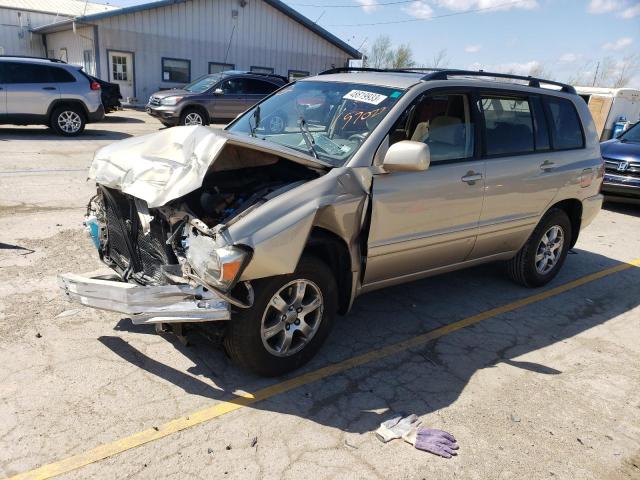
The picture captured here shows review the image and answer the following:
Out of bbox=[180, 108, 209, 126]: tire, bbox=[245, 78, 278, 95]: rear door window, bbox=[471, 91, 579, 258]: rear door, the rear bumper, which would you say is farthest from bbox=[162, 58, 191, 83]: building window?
the rear bumper

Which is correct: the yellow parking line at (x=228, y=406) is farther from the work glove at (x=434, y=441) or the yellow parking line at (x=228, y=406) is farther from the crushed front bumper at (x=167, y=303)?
the work glove at (x=434, y=441)

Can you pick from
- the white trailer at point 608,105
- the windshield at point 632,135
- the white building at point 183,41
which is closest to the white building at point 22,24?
the white building at point 183,41

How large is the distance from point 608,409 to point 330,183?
244cm

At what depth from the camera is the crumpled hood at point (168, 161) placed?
3.11 meters

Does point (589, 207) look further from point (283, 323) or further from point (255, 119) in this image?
point (283, 323)

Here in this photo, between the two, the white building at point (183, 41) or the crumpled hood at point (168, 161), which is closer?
the crumpled hood at point (168, 161)

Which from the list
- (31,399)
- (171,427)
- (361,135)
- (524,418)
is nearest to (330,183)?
(361,135)

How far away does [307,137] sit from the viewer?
3.92 metres

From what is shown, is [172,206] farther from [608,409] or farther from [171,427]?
[608,409]

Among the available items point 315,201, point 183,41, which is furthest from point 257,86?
point 315,201

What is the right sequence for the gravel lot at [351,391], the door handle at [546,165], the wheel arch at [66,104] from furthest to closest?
1. the wheel arch at [66,104]
2. the door handle at [546,165]
3. the gravel lot at [351,391]

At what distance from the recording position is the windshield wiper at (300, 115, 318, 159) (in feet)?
12.4

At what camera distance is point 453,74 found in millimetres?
4434

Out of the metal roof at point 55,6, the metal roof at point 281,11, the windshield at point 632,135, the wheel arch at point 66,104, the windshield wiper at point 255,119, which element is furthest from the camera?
the metal roof at point 55,6
